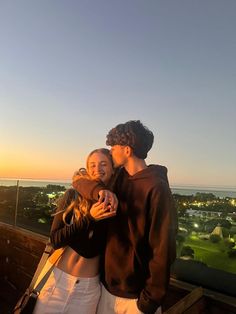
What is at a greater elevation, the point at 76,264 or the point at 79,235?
the point at 79,235

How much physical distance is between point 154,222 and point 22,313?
985 millimetres

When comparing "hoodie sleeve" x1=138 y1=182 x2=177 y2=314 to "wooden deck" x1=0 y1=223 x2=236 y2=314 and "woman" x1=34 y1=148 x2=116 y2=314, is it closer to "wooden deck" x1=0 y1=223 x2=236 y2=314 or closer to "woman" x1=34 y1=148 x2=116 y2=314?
"woman" x1=34 y1=148 x2=116 y2=314

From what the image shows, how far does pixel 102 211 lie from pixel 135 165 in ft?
1.27

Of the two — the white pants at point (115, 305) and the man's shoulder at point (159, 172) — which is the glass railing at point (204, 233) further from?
the man's shoulder at point (159, 172)

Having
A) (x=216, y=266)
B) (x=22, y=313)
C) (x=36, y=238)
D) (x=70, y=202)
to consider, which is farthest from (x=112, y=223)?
(x=36, y=238)

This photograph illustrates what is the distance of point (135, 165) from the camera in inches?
69.7

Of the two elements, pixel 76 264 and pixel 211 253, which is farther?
pixel 211 253

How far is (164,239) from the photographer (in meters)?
1.53

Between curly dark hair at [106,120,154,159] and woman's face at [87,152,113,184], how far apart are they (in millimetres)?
140

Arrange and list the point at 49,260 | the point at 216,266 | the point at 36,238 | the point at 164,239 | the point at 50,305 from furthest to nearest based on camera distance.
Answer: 1. the point at 36,238
2. the point at 216,266
3. the point at 49,260
4. the point at 50,305
5. the point at 164,239

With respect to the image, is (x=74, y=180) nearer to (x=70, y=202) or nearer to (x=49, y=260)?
(x=70, y=202)

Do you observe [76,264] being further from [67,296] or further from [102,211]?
[102,211]

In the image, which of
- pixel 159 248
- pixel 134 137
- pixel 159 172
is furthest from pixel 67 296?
pixel 134 137

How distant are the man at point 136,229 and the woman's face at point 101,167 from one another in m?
0.07
